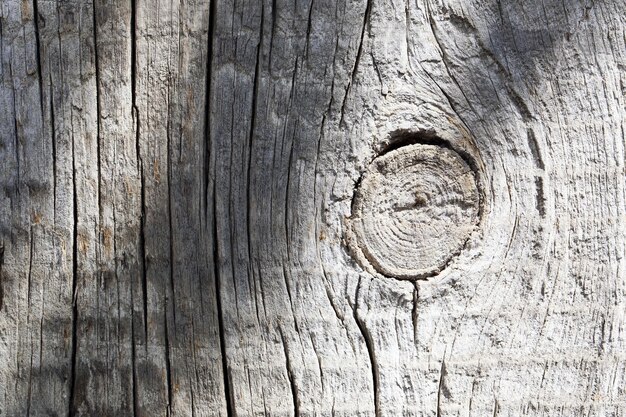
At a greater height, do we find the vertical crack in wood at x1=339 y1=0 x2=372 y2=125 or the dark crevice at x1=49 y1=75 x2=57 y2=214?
the vertical crack in wood at x1=339 y1=0 x2=372 y2=125

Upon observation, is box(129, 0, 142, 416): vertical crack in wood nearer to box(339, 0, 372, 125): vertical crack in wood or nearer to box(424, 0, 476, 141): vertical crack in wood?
box(339, 0, 372, 125): vertical crack in wood

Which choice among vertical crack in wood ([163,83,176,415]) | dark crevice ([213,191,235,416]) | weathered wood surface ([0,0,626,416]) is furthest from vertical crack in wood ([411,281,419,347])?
vertical crack in wood ([163,83,176,415])

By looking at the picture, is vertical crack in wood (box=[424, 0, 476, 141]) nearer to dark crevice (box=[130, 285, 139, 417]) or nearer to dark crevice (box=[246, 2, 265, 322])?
dark crevice (box=[246, 2, 265, 322])

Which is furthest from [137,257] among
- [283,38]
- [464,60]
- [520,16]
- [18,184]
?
[520,16]

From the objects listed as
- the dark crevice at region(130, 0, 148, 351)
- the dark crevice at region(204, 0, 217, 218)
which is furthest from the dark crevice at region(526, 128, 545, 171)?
the dark crevice at region(130, 0, 148, 351)

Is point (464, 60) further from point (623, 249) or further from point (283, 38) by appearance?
point (623, 249)

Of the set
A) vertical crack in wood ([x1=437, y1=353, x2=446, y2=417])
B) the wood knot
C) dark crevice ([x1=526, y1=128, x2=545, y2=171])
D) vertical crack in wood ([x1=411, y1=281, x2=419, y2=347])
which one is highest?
dark crevice ([x1=526, y1=128, x2=545, y2=171])

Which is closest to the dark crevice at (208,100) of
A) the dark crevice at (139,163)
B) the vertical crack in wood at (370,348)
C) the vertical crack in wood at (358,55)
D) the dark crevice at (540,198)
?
the dark crevice at (139,163)

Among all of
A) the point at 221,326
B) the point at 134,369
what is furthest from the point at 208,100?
the point at 134,369
